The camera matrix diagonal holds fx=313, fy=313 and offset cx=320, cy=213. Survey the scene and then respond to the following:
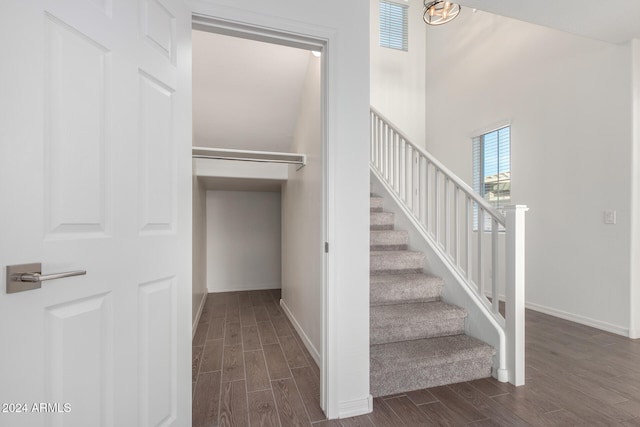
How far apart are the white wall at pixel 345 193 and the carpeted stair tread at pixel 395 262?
104 centimetres

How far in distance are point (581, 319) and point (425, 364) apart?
2241mm

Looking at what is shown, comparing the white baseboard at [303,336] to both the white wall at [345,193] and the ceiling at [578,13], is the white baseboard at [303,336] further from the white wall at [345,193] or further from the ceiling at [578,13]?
the ceiling at [578,13]

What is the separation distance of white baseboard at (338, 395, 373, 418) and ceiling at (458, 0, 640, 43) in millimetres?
2671

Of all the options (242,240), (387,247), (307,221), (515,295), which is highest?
(307,221)

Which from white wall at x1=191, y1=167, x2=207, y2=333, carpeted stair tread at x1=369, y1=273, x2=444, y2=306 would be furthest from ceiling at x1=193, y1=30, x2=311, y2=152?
carpeted stair tread at x1=369, y1=273, x2=444, y2=306

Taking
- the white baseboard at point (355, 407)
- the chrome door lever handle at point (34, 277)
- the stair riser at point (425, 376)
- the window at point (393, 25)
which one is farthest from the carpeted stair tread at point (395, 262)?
the window at point (393, 25)

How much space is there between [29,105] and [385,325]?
7.13 feet

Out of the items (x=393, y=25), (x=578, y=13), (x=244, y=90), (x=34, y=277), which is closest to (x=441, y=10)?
(x=578, y=13)

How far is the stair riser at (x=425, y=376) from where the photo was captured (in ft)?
6.36

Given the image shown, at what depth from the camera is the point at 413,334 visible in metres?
2.31

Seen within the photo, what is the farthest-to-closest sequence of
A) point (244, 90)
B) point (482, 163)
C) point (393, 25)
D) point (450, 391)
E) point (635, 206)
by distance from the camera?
point (393, 25), point (482, 163), point (244, 90), point (635, 206), point (450, 391)

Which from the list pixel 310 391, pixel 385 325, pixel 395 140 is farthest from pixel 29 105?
pixel 395 140

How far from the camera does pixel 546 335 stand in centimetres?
284

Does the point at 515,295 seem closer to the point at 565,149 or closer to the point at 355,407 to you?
the point at 355,407
